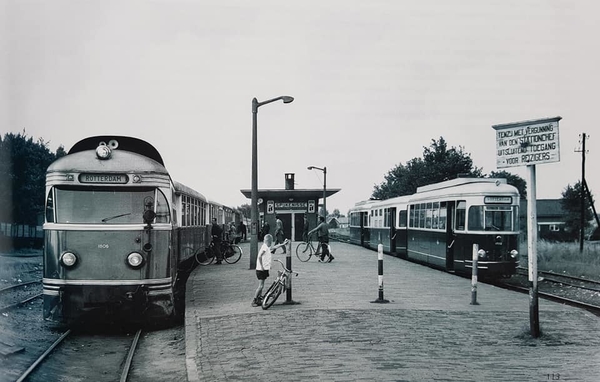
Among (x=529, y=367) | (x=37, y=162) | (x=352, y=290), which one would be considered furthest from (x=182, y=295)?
(x=37, y=162)

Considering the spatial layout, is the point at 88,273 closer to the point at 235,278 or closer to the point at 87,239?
the point at 87,239

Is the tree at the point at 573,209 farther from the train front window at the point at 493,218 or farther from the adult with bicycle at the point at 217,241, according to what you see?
the adult with bicycle at the point at 217,241

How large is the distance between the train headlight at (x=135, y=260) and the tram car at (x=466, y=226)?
1034 cm

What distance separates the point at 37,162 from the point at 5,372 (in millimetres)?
35795

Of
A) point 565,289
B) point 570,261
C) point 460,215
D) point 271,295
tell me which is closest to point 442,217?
point 460,215

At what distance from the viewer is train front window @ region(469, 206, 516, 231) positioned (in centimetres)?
1751

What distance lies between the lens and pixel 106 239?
10336 mm

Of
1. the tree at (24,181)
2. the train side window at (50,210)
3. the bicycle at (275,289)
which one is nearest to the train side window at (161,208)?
the train side window at (50,210)

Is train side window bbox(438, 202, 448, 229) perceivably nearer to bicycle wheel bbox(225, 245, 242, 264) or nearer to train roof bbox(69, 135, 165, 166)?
bicycle wheel bbox(225, 245, 242, 264)

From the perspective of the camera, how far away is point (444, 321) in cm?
952

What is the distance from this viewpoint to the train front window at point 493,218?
17508 millimetres

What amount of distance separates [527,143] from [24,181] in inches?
1429

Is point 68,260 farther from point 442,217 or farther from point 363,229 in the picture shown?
point 363,229

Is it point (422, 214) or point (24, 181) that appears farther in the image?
point (24, 181)
